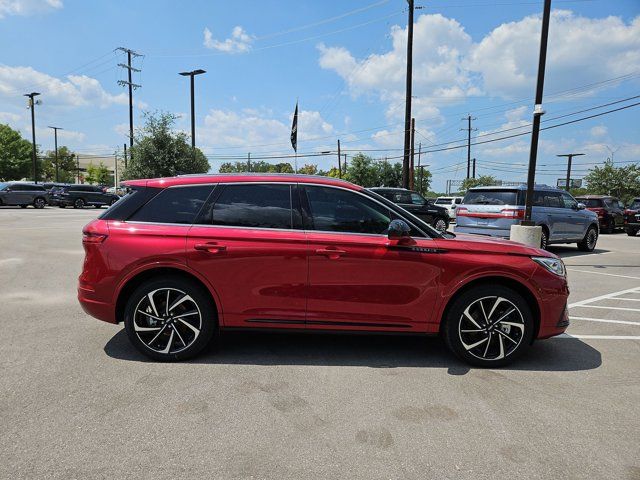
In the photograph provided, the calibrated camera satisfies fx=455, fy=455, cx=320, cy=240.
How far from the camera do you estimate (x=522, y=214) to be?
11469mm

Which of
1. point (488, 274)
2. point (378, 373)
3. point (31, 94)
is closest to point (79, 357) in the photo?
point (378, 373)

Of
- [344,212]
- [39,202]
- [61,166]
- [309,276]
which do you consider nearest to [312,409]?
[309,276]

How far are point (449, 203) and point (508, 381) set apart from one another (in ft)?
105

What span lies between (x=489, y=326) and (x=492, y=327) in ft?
0.09

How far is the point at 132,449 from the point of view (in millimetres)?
2771

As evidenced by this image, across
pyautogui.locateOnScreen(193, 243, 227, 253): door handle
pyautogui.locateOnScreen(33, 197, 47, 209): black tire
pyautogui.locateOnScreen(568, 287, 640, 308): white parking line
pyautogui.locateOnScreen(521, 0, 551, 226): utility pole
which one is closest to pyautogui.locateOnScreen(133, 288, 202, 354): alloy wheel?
pyautogui.locateOnScreen(193, 243, 227, 253): door handle

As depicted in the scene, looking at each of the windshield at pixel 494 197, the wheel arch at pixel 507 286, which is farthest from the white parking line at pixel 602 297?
the windshield at pixel 494 197

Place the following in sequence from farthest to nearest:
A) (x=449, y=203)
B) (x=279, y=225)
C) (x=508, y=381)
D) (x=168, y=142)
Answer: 1. (x=449, y=203)
2. (x=168, y=142)
3. (x=279, y=225)
4. (x=508, y=381)

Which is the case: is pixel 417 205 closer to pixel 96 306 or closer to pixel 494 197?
pixel 494 197

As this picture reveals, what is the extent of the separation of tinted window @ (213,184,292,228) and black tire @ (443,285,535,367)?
5.76 feet

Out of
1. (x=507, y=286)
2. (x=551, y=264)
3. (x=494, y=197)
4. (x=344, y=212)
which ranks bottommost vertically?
(x=507, y=286)

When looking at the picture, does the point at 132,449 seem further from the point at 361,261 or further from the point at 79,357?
the point at 361,261

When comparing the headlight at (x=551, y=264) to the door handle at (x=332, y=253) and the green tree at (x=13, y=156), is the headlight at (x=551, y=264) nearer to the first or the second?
the door handle at (x=332, y=253)

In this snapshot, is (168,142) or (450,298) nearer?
(450,298)
